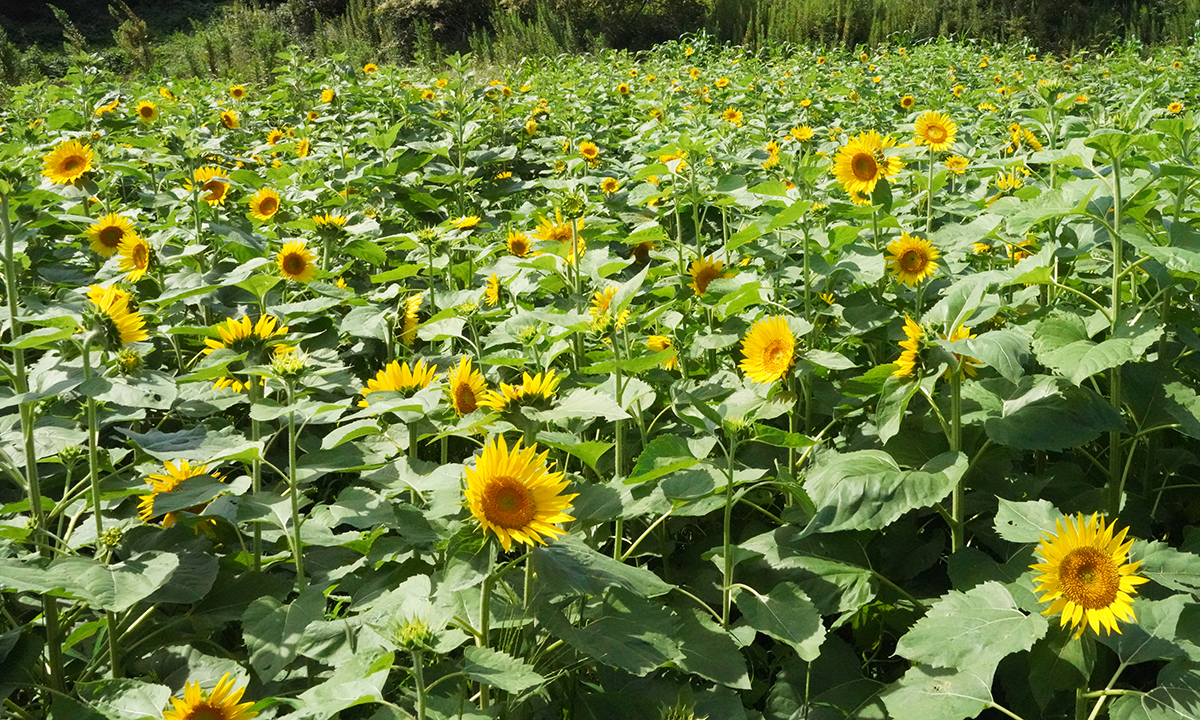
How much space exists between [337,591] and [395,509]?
0.61 meters

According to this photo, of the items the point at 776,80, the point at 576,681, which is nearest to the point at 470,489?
the point at 576,681

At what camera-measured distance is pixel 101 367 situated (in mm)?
1709

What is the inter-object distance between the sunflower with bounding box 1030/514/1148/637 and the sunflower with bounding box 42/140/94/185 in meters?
3.33

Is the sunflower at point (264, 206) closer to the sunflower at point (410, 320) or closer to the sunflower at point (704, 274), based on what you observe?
the sunflower at point (410, 320)

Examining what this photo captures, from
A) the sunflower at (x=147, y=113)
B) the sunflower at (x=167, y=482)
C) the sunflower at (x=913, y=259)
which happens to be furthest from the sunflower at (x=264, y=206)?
the sunflower at (x=147, y=113)

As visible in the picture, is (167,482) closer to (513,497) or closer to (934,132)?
(513,497)

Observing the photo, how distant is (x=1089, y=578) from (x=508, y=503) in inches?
33.6

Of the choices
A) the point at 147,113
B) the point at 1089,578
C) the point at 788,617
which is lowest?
the point at 788,617

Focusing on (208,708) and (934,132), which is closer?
(208,708)

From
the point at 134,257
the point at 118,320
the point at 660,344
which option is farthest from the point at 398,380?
the point at 134,257

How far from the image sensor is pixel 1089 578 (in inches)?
50.6

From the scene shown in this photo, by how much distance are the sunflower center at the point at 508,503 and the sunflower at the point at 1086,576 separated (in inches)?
28.8

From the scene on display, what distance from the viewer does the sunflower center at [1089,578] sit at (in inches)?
49.9

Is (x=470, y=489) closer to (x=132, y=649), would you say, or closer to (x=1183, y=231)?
(x=132, y=649)
